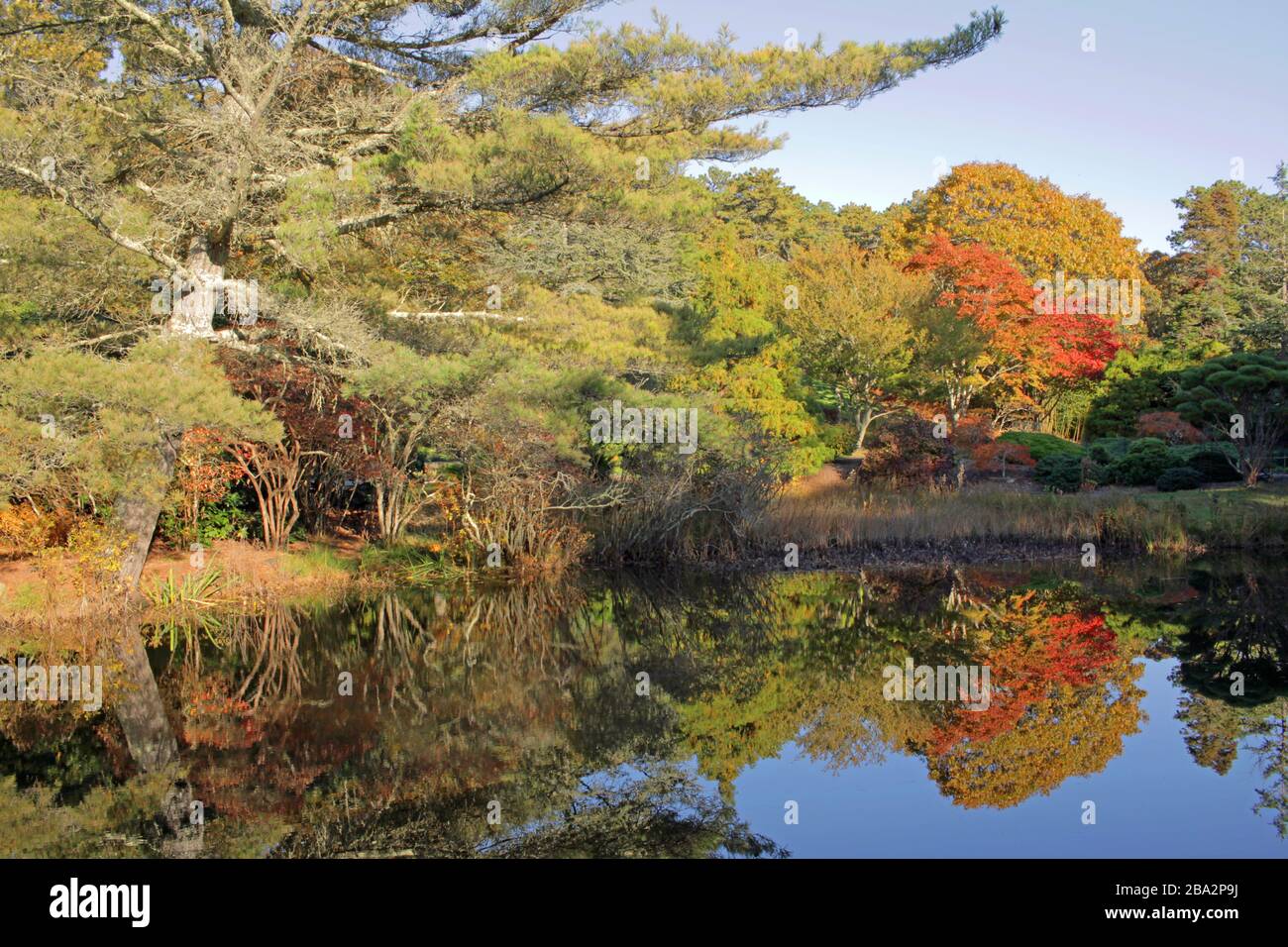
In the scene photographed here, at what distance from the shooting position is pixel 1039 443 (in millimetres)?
21906

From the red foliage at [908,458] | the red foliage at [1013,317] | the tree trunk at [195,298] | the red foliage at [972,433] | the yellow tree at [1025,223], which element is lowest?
the red foliage at [908,458]

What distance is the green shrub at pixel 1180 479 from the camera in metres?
18.7

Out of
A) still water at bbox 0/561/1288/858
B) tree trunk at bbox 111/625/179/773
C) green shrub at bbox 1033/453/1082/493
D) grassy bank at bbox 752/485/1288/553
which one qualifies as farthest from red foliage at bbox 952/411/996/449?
tree trunk at bbox 111/625/179/773

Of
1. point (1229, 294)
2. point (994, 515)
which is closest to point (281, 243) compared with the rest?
point (994, 515)

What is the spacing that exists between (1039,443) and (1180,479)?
11.6ft

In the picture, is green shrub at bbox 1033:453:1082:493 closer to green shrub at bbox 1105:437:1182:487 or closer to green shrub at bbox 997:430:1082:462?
green shrub at bbox 1105:437:1182:487

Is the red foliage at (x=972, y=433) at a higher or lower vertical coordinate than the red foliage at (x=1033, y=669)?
higher

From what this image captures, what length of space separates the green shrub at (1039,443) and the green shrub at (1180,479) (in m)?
2.38

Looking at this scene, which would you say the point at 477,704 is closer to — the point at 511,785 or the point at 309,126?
the point at 511,785

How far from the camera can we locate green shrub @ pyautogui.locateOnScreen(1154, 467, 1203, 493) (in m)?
18.7

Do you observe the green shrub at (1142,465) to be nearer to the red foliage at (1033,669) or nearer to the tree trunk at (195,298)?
A: the red foliage at (1033,669)

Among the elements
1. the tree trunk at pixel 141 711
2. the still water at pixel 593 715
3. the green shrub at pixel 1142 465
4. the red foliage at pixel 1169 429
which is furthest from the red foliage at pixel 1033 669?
the red foliage at pixel 1169 429


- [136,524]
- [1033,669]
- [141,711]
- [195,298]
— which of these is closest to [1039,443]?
[1033,669]

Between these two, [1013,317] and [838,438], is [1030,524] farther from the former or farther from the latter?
[1013,317]
